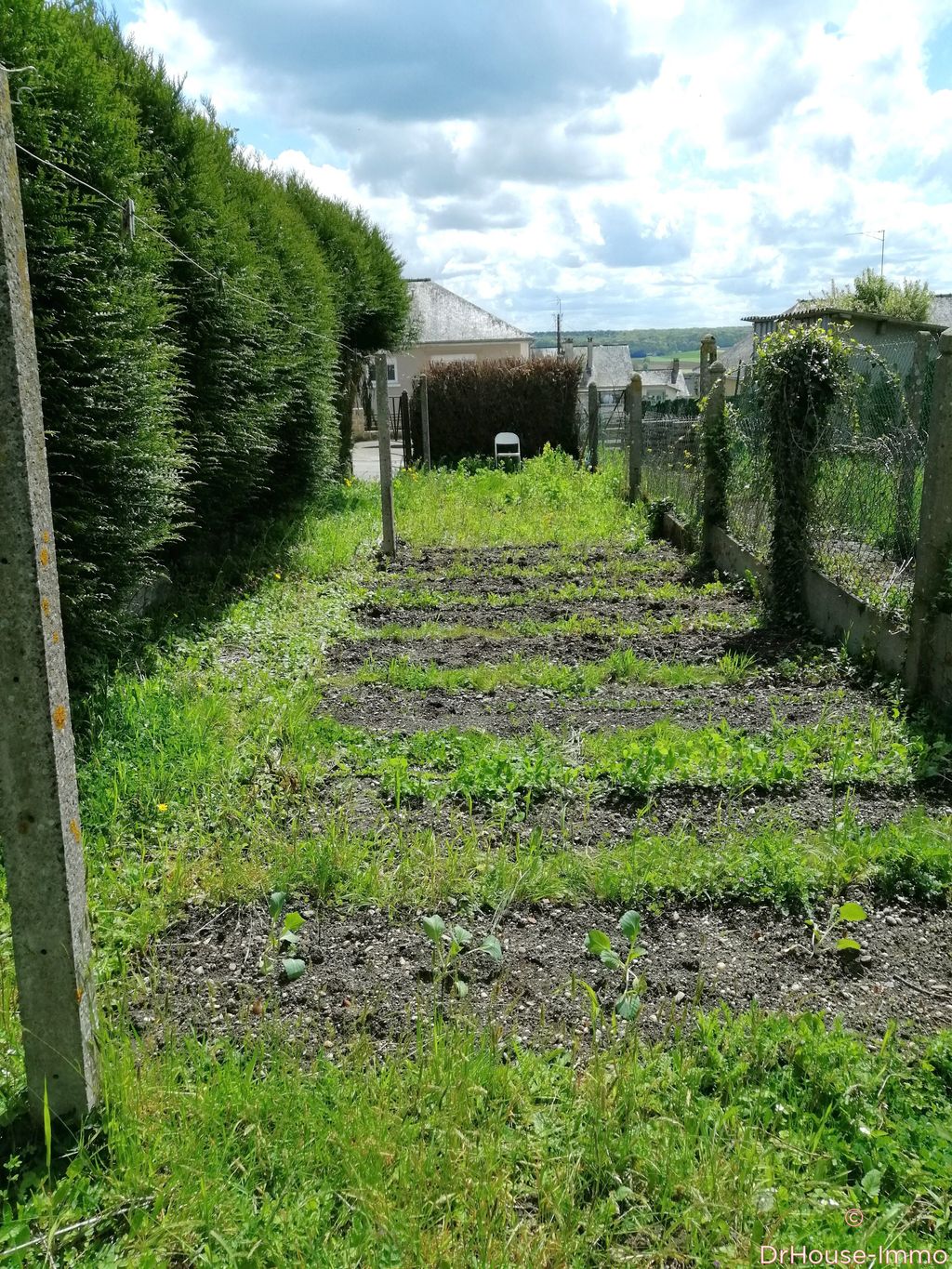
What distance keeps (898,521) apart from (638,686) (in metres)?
2.60

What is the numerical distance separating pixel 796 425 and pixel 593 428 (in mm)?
11702

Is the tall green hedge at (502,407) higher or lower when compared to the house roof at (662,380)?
lower

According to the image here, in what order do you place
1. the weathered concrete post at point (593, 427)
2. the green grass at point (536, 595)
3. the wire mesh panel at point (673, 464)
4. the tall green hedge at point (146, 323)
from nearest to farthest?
the tall green hedge at point (146, 323)
the green grass at point (536, 595)
the wire mesh panel at point (673, 464)
the weathered concrete post at point (593, 427)

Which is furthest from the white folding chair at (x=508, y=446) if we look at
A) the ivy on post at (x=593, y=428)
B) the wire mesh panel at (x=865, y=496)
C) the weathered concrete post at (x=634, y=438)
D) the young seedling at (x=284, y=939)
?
the young seedling at (x=284, y=939)

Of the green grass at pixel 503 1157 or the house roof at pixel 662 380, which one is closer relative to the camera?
the green grass at pixel 503 1157

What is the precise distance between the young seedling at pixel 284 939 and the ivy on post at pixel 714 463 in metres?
7.55

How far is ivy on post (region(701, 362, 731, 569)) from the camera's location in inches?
376

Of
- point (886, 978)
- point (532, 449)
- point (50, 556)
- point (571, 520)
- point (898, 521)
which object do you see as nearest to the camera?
point (50, 556)

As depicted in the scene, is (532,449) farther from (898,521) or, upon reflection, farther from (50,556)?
(50,556)

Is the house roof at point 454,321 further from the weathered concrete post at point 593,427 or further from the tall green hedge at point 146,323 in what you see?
the tall green hedge at point 146,323

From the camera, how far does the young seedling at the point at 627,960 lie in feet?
9.22

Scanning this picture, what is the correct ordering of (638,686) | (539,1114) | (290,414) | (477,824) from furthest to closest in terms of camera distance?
(290,414), (638,686), (477,824), (539,1114)

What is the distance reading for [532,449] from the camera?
21.6 metres

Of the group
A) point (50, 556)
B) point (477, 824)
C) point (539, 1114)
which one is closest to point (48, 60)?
point (50, 556)
